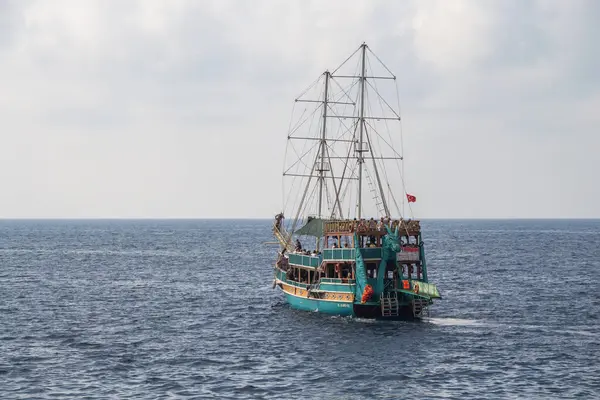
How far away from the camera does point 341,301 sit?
68.1 meters

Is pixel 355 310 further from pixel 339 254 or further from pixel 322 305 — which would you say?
pixel 339 254

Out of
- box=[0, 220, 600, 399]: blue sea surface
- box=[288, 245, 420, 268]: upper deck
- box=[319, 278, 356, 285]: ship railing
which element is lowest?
box=[0, 220, 600, 399]: blue sea surface

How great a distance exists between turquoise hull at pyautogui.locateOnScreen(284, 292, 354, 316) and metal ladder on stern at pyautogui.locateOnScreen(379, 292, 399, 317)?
2.83 metres

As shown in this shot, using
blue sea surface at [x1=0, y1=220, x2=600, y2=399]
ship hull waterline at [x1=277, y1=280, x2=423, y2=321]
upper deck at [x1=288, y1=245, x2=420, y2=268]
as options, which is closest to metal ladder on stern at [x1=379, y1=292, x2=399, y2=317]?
ship hull waterline at [x1=277, y1=280, x2=423, y2=321]

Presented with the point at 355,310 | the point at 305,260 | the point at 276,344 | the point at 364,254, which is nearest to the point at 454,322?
the point at 355,310

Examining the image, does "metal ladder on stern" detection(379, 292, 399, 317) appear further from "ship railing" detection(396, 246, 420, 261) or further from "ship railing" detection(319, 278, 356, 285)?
"ship railing" detection(396, 246, 420, 261)

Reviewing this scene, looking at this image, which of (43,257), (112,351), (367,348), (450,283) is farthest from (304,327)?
(43,257)

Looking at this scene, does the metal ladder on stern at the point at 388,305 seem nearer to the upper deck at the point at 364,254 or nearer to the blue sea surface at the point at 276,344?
the blue sea surface at the point at 276,344

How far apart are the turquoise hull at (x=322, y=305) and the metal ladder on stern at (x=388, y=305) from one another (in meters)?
2.83

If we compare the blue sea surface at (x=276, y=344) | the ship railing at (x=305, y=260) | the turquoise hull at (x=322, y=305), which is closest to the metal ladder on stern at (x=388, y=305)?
the blue sea surface at (x=276, y=344)

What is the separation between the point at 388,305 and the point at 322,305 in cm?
697

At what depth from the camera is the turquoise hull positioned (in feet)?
223

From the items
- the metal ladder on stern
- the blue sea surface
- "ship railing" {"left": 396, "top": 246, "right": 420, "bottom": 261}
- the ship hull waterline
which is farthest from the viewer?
"ship railing" {"left": 396, "top": 246, "right": 420, "bottom": 261}

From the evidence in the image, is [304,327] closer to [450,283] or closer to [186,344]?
[186,344]
